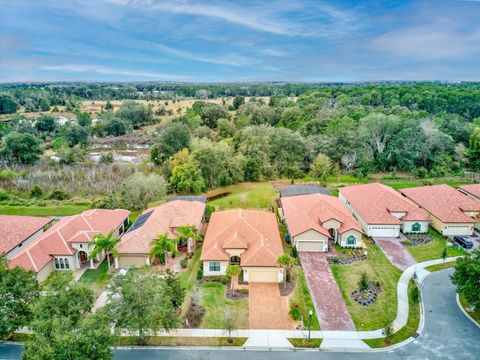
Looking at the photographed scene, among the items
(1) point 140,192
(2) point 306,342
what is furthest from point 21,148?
(2) point 306,342

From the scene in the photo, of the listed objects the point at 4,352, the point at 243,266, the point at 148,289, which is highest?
the point at 148,289

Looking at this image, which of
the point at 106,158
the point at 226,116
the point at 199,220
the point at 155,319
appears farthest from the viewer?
the point at 226,116

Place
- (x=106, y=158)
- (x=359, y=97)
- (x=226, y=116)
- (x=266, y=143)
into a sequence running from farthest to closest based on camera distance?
(x=359, y=97)
(x=226, y=116)
(x=106, y=158)
(x=266, y=143)

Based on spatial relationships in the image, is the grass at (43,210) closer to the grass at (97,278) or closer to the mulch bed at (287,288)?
the grass at (97,278)

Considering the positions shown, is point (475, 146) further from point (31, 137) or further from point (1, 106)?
point (1, 106)

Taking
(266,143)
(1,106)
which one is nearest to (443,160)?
(266,143)

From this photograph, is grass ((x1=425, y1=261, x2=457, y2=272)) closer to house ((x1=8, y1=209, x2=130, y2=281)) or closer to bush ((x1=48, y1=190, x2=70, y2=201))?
house ((x1=8, y1=209, x2=130, y2=281))

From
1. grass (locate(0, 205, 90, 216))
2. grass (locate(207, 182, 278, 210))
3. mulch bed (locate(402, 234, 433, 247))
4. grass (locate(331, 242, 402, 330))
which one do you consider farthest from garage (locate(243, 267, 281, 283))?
grass (locate(0, 205, 90, 216))
